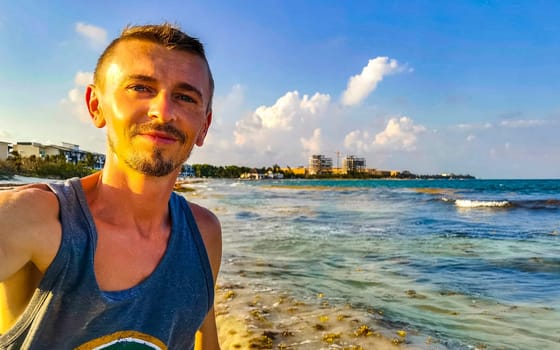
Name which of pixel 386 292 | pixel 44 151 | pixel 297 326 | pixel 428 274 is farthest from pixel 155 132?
pixel 44 151

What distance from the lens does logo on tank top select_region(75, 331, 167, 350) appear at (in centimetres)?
153

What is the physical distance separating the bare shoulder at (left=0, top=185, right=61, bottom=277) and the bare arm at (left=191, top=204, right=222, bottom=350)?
84cm

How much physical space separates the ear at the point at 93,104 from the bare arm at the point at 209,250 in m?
0.68

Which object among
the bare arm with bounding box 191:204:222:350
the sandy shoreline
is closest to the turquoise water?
the sandy shoreline

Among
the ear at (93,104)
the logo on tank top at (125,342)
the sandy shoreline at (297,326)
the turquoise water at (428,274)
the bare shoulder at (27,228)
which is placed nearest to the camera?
the bare shoulder at (27,228)

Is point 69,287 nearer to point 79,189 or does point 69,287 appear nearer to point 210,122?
point 79,189

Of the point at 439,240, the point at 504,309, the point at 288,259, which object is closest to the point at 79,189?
the point at 504,309

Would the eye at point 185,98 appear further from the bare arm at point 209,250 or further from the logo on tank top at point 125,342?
the logo on tank top at point 125,342

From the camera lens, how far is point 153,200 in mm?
1899

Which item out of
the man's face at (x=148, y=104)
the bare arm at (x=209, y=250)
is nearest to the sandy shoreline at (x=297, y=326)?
the bare arm at (x=209, y=250)

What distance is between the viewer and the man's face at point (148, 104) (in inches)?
68.1

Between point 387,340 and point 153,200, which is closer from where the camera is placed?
point 153,200

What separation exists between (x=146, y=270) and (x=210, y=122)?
86cm

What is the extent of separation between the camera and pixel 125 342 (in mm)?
1607
